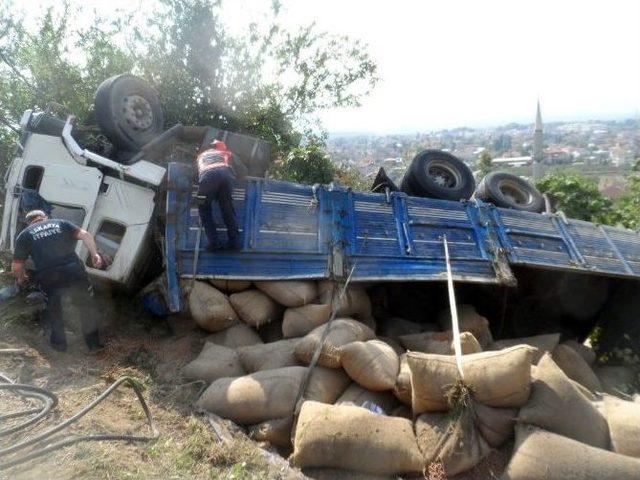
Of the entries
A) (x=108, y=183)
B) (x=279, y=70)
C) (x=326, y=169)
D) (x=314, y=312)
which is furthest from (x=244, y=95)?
(x=314, y=312)

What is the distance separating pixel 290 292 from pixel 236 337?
0.60m

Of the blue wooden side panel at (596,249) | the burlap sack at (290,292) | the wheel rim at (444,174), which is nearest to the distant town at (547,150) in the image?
the wheel rim at (444,174)

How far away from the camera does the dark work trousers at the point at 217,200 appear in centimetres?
431

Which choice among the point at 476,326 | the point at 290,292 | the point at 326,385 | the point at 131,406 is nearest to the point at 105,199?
the point at 290,292

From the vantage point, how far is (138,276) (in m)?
4.71

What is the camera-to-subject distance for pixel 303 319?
4340 millimetres

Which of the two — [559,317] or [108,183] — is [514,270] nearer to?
[559,317]

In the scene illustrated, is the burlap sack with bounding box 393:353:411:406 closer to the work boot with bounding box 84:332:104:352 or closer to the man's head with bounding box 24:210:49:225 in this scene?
the work boot with bounding box 84:332:104:352

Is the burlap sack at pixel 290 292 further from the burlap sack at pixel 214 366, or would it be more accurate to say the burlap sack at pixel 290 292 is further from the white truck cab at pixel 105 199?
the white truck cab at pixel 105 199

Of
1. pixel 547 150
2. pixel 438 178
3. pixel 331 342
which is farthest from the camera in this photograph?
pixel 547 150

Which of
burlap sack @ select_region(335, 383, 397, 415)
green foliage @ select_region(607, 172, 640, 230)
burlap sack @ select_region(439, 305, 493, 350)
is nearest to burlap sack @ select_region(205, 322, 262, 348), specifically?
burlap sack @ select_region(335, 383, 397, 415)

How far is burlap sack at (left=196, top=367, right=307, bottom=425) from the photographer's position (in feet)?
10.9

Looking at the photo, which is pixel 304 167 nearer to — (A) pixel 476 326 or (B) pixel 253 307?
(B) pixel 253 307

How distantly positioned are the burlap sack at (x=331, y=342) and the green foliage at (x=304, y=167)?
4533 mm
